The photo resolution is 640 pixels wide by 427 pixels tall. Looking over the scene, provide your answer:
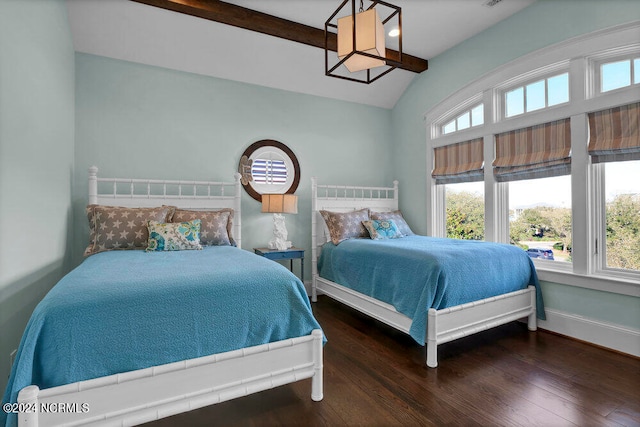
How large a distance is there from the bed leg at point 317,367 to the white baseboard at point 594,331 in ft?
7.58

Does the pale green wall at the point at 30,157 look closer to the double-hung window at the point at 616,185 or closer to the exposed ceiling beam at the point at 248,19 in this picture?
the exposed ceiling beam at the point at 248,19

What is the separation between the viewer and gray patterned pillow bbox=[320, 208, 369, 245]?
365cm

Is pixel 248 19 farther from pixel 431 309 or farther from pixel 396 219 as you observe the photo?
pixel 431 309

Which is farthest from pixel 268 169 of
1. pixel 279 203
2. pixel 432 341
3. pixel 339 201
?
pixel 432 341

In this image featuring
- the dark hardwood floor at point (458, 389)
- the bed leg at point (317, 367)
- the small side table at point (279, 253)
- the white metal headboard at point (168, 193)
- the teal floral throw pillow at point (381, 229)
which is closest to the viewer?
the dark hardwood floor at point (458, 389)

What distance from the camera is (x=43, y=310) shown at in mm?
1306

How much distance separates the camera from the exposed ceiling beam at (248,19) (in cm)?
289

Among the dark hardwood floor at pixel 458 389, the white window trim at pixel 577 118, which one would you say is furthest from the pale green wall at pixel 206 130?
the dark hardwood floor at pixel 458 389

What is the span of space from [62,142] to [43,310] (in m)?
2.05

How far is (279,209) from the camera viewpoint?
3.57m

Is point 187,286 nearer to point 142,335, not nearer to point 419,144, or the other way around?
point 142,335

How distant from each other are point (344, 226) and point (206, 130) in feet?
6.26

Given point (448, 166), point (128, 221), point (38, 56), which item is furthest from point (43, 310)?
point (448, 166)

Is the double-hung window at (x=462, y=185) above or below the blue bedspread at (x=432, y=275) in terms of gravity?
above
